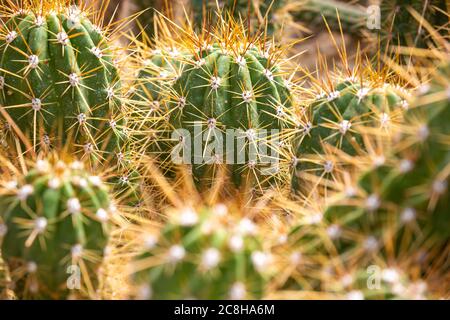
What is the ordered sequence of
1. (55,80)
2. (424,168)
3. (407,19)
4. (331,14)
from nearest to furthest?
(424,168), (55,80), (407,19), (331,14)

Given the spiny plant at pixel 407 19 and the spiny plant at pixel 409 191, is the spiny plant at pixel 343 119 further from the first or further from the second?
the spiny plant at pixel 407 19

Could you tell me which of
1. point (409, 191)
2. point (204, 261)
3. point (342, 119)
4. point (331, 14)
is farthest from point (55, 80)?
point (331, 14)

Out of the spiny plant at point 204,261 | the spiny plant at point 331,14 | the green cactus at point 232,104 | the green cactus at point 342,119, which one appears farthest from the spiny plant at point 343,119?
the spiny plant at point 331,14

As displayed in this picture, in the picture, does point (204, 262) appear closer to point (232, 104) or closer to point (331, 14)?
point (232, 104)

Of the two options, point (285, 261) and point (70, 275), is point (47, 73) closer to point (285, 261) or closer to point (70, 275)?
point (70, 275)

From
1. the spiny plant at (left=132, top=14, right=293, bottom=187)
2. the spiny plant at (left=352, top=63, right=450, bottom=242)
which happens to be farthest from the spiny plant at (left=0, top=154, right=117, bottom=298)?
the spiny plant at (left=132, top=14, right=293, bottom=187)

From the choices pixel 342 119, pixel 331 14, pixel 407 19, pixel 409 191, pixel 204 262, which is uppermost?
pixel 331 14

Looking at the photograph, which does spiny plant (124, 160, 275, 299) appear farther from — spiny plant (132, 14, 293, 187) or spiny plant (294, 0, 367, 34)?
spiny plant (294, 0, 367, 34)
